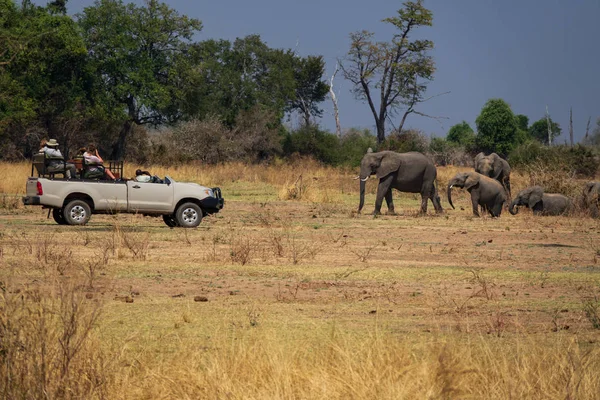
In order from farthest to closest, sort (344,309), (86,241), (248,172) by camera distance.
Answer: (248,172) → (86,241) → (344,309)

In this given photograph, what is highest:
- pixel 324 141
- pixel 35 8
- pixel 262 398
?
pixel 35 8

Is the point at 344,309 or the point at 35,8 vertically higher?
the point at 35,8

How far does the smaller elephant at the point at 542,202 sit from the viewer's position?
28891 mm

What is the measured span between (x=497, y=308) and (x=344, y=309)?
1624 mm

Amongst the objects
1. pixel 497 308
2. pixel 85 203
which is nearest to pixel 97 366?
pixel 497 308

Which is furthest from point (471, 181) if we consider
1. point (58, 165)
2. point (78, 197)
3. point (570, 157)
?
point (570, 157)

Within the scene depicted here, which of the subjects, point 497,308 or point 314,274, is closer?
point 497,308

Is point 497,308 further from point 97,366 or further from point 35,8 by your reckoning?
point 35,8

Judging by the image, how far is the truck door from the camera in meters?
21.3

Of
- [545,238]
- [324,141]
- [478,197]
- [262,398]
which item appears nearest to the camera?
[262,398]

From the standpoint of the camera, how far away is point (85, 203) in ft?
69.3

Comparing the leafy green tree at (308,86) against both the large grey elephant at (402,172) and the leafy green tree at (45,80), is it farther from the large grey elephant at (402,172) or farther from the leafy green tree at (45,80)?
the large grey elephant at (402,172)

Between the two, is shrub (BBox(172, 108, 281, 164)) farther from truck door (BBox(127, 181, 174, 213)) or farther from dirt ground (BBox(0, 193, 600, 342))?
dirt ground (BBox(0, 193, 600, 342))

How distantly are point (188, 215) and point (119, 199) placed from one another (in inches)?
58.4
